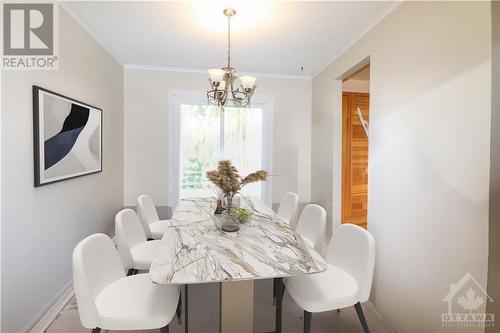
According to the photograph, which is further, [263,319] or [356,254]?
[263,319]

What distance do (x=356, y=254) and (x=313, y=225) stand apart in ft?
1.88

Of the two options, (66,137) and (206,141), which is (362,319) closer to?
(66,137)

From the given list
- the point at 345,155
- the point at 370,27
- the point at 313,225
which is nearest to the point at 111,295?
the point at 313,225

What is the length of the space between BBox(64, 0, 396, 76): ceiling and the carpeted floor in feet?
7.97

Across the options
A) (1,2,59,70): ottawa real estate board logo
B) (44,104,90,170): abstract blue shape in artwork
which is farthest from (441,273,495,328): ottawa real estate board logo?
(1,2,59,70): ottawa real estate board logo

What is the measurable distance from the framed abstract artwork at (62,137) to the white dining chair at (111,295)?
2.74 feet

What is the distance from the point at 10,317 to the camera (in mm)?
1599

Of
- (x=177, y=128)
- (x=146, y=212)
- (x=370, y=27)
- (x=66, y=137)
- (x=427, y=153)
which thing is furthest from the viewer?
(x=177, y=128)

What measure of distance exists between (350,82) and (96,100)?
335cm

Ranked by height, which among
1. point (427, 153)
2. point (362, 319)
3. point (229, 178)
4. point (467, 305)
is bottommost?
point (362, 319)

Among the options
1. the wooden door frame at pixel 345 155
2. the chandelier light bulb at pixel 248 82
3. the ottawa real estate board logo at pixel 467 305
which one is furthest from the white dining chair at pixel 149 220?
the wooden door frame at pixel 345 155

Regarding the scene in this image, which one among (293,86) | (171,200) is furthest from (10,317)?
(293,86)

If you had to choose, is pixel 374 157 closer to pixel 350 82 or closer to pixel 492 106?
pixel 492 106

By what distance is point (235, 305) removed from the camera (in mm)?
1366
